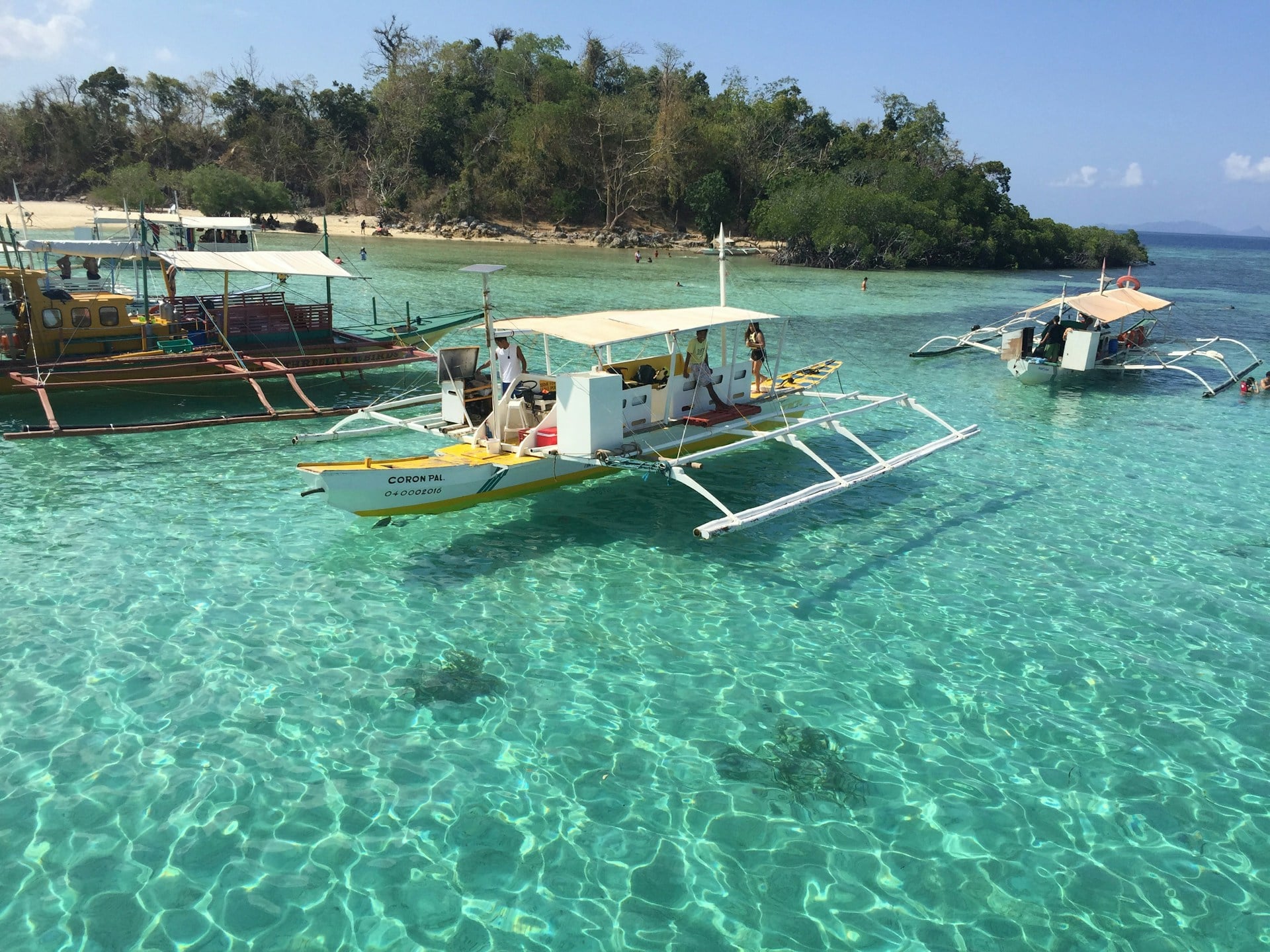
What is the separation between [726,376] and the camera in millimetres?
14398

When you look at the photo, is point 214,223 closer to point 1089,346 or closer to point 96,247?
point 96,247

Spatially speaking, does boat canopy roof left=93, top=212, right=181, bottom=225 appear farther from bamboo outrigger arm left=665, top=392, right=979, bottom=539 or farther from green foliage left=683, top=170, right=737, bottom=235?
green foliage left=683, top=170, right=737, bottom=235

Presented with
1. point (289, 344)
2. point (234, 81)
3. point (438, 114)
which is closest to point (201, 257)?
point (289, 344)

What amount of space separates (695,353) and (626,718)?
6.79m

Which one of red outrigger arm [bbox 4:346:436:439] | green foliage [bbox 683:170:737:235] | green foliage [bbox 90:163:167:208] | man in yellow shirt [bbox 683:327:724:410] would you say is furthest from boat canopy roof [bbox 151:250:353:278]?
green foliage [bbox 683:170:737:235]

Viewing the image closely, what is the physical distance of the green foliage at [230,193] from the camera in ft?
222

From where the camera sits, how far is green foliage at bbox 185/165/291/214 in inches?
2662

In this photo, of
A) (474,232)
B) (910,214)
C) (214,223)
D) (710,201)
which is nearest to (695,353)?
(214,223)

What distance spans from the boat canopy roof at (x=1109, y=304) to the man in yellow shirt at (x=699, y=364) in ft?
54.2

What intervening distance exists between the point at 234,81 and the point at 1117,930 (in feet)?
338

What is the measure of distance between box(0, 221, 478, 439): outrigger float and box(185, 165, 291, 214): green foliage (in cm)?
5157

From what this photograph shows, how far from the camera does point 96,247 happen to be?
25734mm

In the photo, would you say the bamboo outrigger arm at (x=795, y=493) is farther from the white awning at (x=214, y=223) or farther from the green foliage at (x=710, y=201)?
the green foliage at (x=710, y=201)

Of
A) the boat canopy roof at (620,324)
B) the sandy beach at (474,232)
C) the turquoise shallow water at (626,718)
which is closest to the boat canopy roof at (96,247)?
the turquoise shallow water at (626,718)
